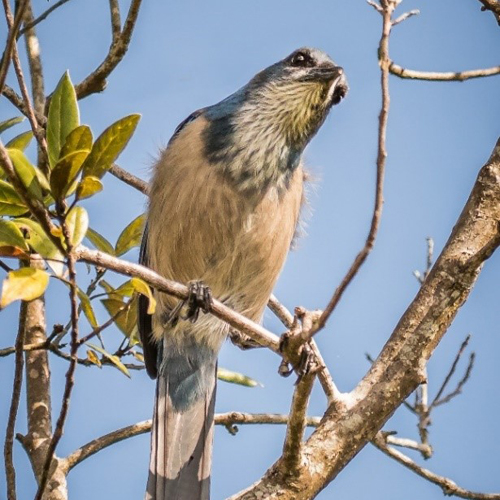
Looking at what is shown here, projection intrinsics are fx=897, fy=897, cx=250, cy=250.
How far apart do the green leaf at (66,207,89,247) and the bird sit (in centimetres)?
158

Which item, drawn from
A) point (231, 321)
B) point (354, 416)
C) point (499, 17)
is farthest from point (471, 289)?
point (499, 17)

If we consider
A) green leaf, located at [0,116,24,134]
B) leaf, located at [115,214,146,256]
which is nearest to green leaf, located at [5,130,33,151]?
green leaf, located at [0,116,24,134]

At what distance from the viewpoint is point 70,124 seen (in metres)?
2.44

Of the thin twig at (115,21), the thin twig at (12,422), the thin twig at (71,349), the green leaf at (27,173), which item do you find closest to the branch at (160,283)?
the thin twig at (71,349)

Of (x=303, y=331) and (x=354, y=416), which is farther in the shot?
(x=354, y=416)

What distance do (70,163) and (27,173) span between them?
0.11 meters

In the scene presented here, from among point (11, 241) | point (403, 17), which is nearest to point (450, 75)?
point (403, 17)

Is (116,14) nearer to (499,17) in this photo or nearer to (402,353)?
(499,17)

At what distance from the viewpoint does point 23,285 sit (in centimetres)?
213

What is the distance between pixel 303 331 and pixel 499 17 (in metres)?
1.52

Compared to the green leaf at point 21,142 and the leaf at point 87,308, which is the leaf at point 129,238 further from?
the leaf at point 87,308

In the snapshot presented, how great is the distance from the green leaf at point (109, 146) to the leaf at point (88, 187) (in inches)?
5.0

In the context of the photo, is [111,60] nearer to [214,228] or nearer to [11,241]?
[214,228]

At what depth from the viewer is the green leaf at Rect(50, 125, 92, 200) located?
2193 mm
